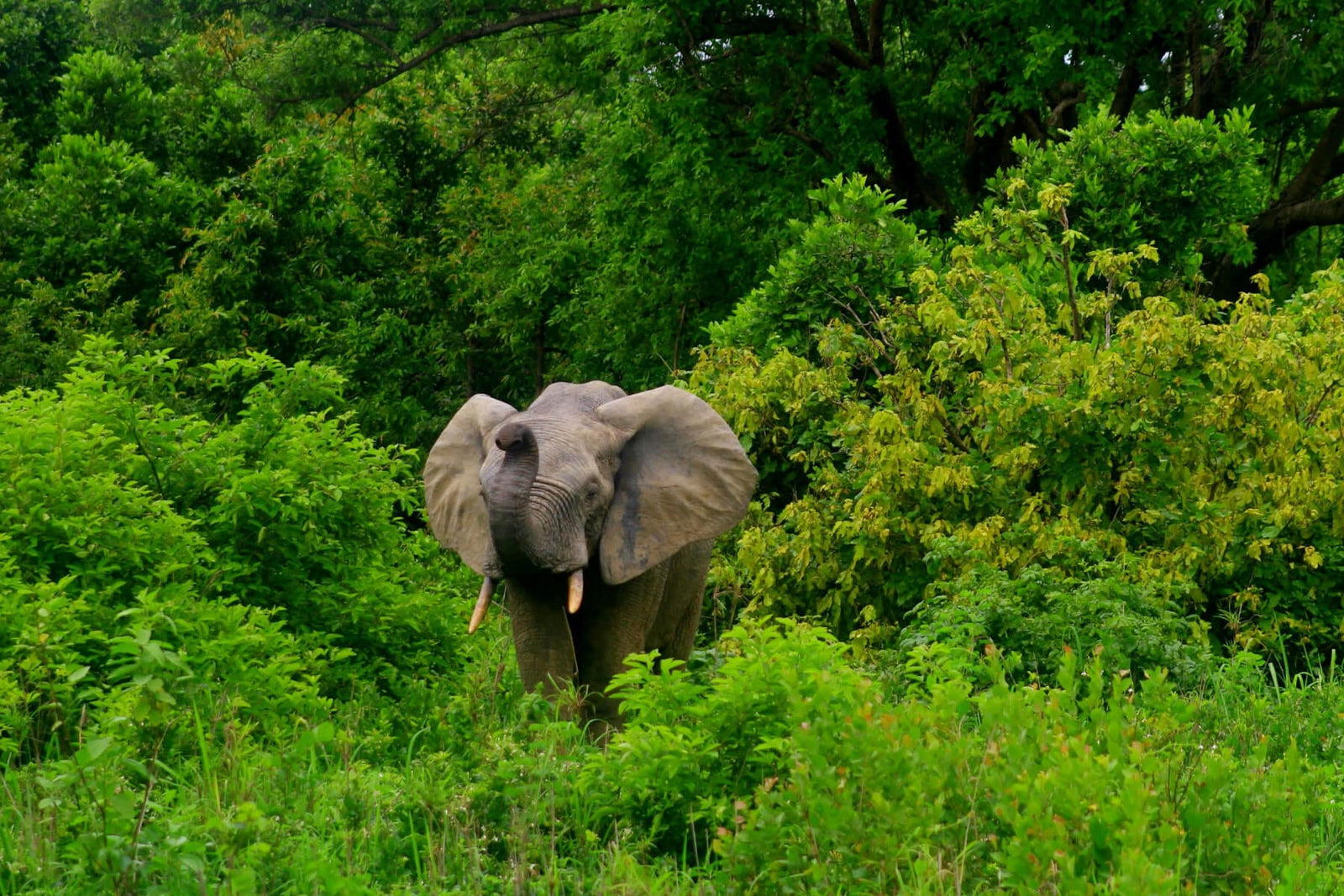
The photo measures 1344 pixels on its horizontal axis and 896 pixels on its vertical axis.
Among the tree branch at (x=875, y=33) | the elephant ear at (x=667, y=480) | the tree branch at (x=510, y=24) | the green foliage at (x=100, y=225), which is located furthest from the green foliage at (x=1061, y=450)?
the green foliage at (x=100, y=225)

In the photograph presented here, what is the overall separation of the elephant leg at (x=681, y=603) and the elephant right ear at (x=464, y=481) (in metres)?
0.88

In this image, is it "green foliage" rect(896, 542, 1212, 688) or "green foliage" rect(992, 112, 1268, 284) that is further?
"green foliage" rect(992, 112, 1268, 284)

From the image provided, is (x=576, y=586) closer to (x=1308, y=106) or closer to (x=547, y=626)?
(x=547, y=626)

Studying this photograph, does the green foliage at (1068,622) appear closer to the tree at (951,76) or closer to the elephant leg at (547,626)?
the elephant leg at (547,626)

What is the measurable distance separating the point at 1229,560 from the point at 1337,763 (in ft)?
8.74

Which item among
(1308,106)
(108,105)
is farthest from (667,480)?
(108,105)

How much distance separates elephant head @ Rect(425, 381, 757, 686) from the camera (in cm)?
678

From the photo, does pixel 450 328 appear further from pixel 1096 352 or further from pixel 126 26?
pixel 1096 352

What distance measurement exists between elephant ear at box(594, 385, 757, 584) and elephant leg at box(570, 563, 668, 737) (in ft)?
0.62

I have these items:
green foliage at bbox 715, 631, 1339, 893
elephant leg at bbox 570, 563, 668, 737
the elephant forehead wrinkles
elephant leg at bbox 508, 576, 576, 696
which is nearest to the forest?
green foliage at bbox 715, 631, 1339, 893

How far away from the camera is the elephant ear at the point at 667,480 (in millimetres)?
7359

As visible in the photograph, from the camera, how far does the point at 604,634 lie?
7438 millimetres

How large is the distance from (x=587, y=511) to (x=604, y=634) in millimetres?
578

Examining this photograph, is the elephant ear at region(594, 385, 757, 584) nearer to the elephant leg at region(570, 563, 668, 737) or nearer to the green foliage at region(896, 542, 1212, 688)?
the elephant leg at region(570, 563, 668, 737)
